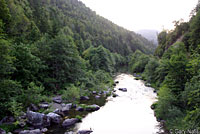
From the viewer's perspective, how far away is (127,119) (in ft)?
64.1

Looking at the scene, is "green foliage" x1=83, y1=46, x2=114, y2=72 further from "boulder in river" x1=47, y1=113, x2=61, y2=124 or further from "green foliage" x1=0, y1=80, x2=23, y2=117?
"green foliage" x1=0, y1=80, x2=23, y2=117

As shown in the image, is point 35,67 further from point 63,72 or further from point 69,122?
point 69,122

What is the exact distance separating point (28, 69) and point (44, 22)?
35413 mm

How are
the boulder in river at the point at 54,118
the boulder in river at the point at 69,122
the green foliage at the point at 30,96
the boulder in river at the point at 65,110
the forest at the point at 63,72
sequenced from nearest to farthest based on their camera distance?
the forest at the point at 63,72 → the boulder in river at the point at 69,122 → the boulder in river at the point at 54,118 → the green foliage at the point at 30,96 → the boulder in river at the point at 65,110

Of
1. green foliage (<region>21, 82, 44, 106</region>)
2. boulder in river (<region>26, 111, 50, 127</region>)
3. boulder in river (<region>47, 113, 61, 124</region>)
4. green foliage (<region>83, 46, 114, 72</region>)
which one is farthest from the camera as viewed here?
green foliage (<region>83, 46, 114, 72</region>)

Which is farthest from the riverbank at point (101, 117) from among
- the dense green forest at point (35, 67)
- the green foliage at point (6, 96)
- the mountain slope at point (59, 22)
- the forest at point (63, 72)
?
the mountain slope at point (59, 22)

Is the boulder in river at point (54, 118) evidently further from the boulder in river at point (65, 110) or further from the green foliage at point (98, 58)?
the green foliage at point (98, 58)

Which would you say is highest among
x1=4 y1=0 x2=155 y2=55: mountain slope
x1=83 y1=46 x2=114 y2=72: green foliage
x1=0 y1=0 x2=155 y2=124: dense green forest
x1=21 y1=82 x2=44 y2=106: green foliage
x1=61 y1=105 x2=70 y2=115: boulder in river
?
x1=4 y1=0 x2=155 y2=55: mountain slope

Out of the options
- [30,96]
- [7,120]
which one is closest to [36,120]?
[7,120]

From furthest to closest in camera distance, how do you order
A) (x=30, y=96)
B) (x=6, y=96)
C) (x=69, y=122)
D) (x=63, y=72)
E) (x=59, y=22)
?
1. (x=59, y=22)
2. (x=63, y=72)
3. (x=30, y=96)
4. (x=69, y=122)
5. (x=6, y=96)

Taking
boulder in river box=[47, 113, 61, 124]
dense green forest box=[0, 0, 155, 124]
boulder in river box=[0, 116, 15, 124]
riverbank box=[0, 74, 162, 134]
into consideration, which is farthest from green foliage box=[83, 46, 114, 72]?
boulder in river box=[0, 116, 15, 124]

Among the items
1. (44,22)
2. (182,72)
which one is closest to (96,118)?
(182,72)

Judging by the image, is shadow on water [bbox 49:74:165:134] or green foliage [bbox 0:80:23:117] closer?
green foliage [bbox 0:80:23:117]

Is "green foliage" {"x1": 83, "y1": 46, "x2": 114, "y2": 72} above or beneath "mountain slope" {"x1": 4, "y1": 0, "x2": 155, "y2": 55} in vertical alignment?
beneath
